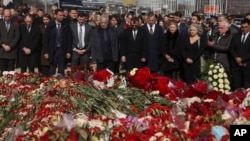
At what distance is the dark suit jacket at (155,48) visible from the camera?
12688mm

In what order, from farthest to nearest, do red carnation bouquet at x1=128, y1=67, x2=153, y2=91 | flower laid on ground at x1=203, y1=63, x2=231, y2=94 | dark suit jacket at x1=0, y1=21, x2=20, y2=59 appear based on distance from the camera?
dark suit jacket at x1=0, y1=21, x2=20, y2=59 → flower laid on ground at x1=203, y1=63, x2=231, y2=94 → red carnation bouquet at x1=128, y1=67, x2=153, y2=91

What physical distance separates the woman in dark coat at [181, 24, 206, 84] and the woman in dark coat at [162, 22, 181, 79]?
58 centimetres

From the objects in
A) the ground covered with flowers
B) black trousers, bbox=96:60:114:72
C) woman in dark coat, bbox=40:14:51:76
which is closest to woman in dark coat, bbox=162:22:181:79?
black trousers, bbox=96:60:114:72

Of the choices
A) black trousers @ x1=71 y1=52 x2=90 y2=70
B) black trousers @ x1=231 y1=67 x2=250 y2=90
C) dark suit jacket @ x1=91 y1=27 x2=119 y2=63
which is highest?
dark suit jacket @ x1=91 y1=27 x2=119 y2=63

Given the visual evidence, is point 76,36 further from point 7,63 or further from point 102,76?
point 102,76

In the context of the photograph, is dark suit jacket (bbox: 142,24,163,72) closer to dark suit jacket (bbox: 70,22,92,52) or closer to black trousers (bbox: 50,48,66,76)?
dark suit jacket (bbox: 70,22,92,52)

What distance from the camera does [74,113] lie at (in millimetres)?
5449

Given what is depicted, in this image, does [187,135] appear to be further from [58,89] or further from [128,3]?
[128,3]

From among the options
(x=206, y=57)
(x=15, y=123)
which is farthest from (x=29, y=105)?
(x=206, y=57)

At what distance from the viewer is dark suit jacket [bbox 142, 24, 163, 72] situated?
12.7m

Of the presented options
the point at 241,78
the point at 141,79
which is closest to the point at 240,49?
the point at 241,78

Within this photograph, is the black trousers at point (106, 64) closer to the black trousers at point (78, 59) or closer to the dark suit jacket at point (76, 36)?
the black trousers at point (78, 59)

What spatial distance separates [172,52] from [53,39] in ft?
9.24

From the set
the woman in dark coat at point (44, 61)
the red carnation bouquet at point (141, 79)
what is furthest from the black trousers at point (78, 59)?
the red carnation bouquet at point (141, 79)
